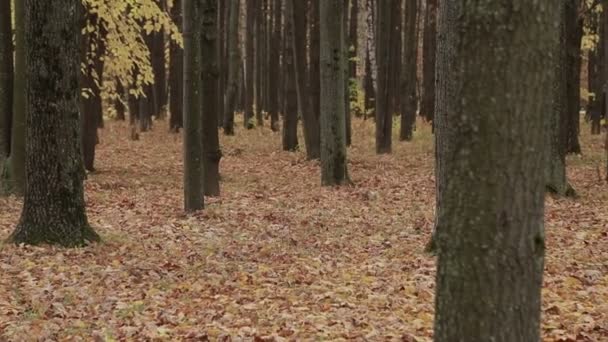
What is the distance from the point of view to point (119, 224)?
10750 mm

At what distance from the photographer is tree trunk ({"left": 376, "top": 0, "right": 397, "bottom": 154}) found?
815 inches

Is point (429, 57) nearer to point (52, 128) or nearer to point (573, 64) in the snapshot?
point (573, 64)

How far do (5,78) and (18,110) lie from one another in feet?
4.60

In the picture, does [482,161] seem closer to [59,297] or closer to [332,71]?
[59,297]

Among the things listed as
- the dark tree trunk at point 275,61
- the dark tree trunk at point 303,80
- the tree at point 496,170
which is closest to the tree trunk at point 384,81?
the dark tree trunk at point 303,80

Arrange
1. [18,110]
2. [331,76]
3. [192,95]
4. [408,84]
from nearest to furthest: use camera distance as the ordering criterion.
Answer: [192,95] < [18,110] < [331,76] < [408,84]

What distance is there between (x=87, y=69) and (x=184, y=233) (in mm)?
7979

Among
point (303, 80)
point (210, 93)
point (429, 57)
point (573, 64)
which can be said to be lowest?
point (210, 93)

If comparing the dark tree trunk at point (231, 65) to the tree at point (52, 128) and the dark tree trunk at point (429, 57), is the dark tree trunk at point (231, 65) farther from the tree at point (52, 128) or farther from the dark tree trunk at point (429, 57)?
the tree at point (52, 128)

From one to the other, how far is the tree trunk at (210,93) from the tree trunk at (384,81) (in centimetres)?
873

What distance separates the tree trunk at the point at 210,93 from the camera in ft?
39.4

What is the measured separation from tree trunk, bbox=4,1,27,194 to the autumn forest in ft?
0.11

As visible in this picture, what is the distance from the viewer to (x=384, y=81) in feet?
69.4

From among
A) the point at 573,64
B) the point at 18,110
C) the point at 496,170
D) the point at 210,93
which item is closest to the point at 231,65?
the point at 573,64
